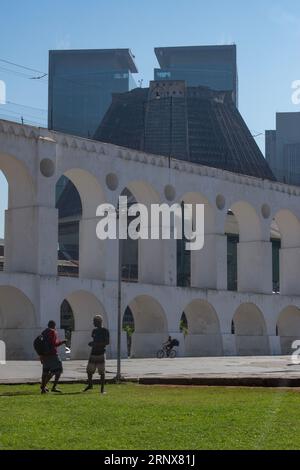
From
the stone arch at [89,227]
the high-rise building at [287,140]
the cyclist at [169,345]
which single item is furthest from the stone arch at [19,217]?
the high-rise building at [287,140]

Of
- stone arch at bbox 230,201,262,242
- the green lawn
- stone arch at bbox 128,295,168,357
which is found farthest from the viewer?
stone arch at bbox 230,201,262,242

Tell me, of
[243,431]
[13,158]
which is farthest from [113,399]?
[13,158]

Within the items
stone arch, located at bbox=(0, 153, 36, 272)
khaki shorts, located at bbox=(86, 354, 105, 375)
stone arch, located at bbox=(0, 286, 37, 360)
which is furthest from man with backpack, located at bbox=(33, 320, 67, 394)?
stone arch, located at bbox=(0, 153, 36, 272)

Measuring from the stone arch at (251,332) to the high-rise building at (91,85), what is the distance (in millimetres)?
131597

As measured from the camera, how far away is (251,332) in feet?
153

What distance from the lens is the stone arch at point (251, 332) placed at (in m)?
45.8

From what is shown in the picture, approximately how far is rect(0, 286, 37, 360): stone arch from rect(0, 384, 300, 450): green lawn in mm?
18002

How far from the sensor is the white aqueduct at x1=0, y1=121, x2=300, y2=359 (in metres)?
34.7

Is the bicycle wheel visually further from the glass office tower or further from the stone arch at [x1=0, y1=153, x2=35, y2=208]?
the glass office tower

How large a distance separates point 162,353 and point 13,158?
10924mm

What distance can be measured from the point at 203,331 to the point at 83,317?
7686 millimetres

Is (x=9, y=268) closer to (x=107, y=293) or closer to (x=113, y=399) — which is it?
(x=107, y=293)

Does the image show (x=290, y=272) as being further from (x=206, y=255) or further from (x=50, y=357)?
(x=50, y=357)

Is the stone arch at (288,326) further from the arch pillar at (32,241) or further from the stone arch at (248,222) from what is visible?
the arch pillar at (32,241)
